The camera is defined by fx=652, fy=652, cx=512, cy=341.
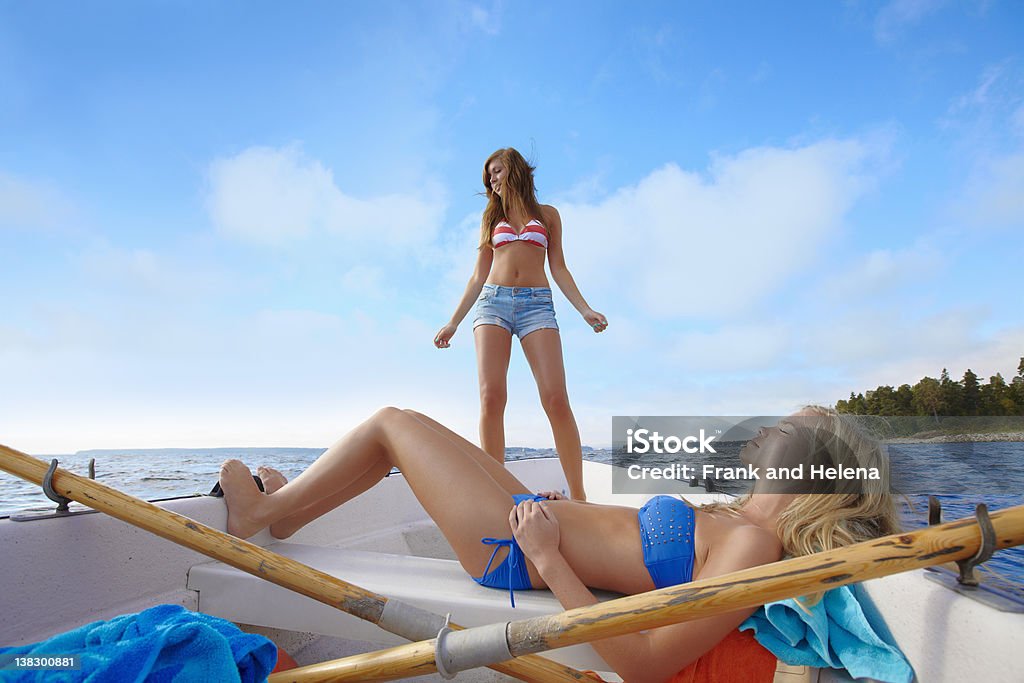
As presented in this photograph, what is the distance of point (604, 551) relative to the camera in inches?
59.6

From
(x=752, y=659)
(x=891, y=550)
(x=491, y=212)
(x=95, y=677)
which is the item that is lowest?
(x=752, y=659)

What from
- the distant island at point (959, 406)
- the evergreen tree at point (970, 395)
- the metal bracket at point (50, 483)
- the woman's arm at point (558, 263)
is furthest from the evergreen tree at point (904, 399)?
the metal bracket at point (50, 483)

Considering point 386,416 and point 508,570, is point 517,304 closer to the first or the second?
point 386,416

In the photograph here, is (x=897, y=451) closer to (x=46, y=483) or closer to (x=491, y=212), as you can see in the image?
(x=46, y=483)

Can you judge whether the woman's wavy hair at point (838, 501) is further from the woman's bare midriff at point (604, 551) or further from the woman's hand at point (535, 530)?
the woman's hand at point (535, 530)

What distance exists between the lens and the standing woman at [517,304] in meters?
3.04

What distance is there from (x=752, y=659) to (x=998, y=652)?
1.47 feet

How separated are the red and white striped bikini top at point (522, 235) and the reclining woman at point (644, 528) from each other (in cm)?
166

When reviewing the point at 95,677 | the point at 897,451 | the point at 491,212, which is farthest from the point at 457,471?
the point at 491,212

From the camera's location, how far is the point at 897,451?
171cm

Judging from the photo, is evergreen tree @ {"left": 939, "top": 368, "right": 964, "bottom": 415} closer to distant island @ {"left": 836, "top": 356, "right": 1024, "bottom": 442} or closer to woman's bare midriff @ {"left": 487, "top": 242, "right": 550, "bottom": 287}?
distant island @ {"left": 836, "top": 356, "right": 1024, "bottom": 442}

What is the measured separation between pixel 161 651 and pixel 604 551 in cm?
92

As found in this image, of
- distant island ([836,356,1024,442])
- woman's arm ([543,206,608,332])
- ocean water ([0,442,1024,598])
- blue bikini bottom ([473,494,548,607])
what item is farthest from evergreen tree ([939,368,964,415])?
blue bikini bottom ([473,494,548,607])

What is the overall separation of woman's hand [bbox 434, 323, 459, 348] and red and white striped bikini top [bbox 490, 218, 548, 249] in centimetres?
49
